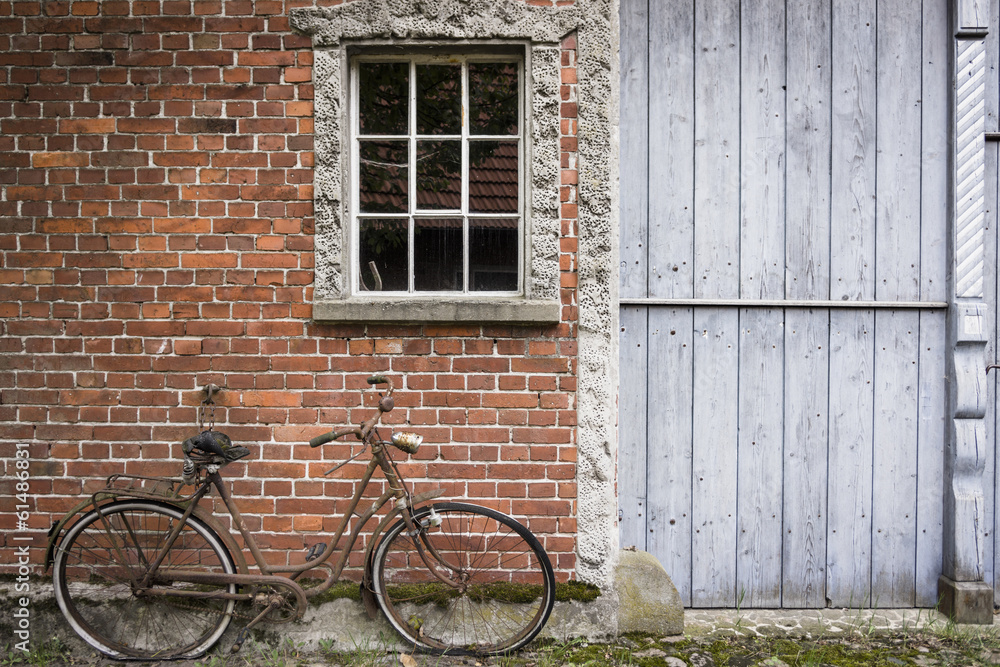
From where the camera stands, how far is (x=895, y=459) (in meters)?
3.25

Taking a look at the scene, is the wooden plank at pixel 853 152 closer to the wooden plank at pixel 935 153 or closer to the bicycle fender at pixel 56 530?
the wooden plank at pixel 935 153

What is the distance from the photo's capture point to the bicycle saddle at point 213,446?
8.57 feet

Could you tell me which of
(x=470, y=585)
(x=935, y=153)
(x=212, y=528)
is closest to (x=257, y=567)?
(x=212, y=528)

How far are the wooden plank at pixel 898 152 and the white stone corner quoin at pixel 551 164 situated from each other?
5.11 ft

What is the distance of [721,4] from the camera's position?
3.21 metres

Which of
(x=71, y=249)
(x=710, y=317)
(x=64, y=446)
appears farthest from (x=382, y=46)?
(x=64, y=446)

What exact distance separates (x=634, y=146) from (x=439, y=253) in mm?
1224

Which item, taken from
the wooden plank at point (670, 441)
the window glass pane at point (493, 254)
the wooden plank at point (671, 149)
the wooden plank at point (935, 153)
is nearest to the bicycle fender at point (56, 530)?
the window glass pane at point (493, 254)

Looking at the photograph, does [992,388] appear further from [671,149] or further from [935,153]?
[671,149]

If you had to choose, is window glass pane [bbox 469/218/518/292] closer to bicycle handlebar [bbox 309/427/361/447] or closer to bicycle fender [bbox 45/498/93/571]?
bicycle handlebar [bbox 309/427/361/447]

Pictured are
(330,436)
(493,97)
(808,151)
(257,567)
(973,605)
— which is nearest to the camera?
(330,436)

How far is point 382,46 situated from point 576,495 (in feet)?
7.84

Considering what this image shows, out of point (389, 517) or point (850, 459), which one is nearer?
point (389, 517)

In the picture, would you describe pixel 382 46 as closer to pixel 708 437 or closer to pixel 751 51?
pixel 751 51
